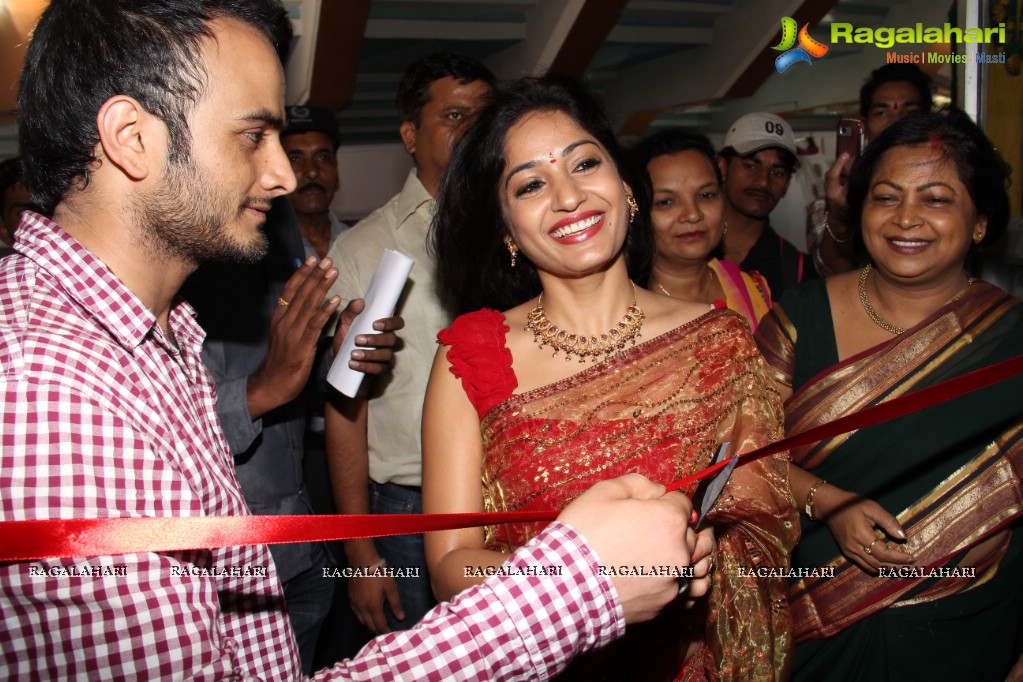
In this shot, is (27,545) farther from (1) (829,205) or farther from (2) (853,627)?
(1) (829,205)

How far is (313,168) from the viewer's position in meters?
3.49

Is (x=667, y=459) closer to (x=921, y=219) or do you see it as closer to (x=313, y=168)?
(x=921, y=219)

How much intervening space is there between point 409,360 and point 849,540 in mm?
1426

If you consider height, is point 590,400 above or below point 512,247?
below

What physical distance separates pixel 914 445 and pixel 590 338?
961mm

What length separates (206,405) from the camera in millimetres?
1285

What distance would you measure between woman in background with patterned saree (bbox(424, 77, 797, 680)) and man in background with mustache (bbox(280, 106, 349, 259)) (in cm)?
180

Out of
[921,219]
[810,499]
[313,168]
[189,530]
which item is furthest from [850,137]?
[189,530]

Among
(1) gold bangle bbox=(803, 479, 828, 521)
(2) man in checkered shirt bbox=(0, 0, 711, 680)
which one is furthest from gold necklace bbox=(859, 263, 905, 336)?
(2) man in checkered shirt bbox=(0, 0, 711, 680)

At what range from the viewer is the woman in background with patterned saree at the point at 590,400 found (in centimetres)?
155

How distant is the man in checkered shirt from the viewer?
0.80m

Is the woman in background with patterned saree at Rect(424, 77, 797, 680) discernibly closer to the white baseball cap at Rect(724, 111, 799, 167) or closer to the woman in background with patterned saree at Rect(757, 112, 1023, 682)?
the woman in background with patterned saree at Rect(757, 112, 1023, 682)

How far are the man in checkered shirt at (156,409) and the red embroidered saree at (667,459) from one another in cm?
44

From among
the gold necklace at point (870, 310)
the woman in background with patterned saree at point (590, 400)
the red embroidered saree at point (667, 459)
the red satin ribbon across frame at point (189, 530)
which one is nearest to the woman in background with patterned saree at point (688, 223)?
the gold necklace at point (870, 310)
